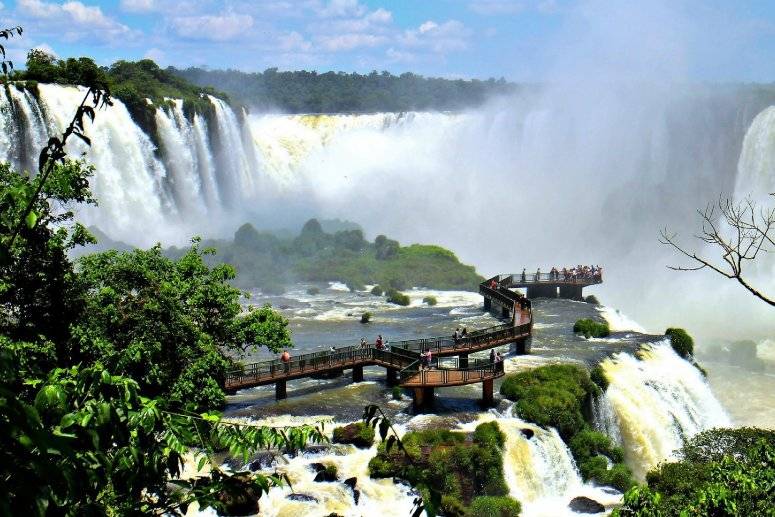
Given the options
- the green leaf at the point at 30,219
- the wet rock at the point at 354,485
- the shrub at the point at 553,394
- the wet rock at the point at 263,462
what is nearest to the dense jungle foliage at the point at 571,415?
the shrub at the point at 553,394

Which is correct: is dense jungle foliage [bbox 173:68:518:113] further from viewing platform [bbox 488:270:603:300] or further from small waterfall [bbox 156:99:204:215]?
viewing platform [bbox 488:270:603:300]

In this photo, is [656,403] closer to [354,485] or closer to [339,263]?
[354,485]

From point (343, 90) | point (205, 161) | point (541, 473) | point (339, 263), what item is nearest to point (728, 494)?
point (541, 473)

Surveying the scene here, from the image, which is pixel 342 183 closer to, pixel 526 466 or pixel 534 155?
pixel 534 155

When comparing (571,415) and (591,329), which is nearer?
(571,415)

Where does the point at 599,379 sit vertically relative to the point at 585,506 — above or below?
above
